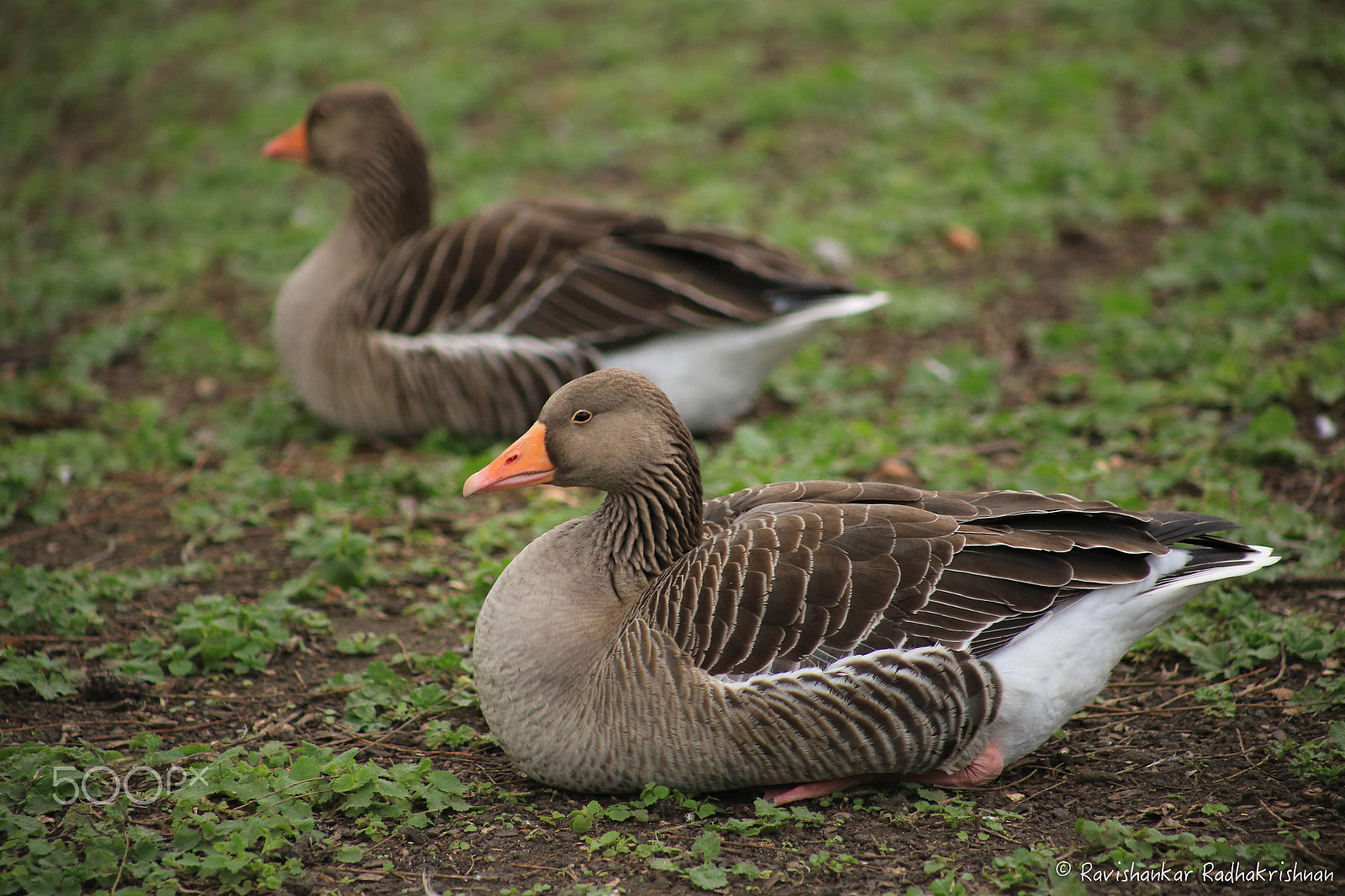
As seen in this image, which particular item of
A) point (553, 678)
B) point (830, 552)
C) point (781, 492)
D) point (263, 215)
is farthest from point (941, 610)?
point (263, 215)

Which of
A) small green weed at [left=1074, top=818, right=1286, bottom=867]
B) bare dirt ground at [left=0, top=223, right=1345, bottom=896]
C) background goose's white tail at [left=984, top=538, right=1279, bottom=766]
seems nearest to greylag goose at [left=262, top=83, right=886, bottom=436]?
bare dirt ground at [left=0, top=223, right=1345, bottom=896]

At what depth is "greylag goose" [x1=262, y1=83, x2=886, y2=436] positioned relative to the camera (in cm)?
630

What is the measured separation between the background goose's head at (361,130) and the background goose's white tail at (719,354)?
75.9 inches

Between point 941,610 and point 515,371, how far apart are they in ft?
10.8

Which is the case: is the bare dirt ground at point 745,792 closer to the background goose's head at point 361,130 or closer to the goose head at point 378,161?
the goose head at point 378,161

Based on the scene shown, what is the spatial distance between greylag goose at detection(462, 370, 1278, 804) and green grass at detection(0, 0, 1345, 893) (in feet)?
0.73

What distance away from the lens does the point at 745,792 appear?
3959 mm

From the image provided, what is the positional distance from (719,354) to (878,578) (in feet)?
9.22

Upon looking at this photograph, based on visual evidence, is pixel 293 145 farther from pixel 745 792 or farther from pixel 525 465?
pixel 745 792

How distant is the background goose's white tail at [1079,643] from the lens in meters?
3.77

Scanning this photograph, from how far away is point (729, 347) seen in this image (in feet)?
20.7

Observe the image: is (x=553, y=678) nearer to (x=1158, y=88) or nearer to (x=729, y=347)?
(x=729, y=347)

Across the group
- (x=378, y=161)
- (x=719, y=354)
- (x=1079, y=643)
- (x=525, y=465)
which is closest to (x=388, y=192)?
(x=378, y=161)

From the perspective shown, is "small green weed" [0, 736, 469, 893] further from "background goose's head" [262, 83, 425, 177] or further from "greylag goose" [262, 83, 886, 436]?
"background goose's head" [262, 83, 425, 177]
